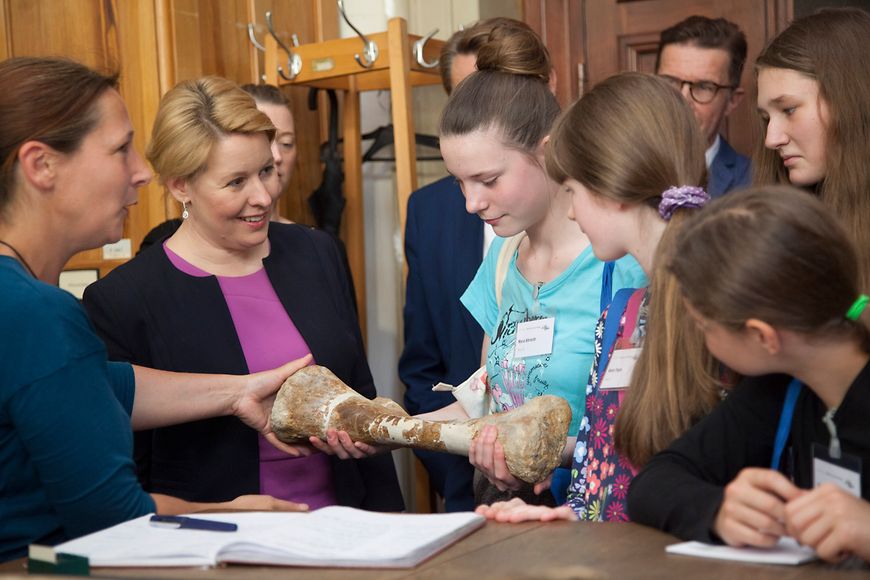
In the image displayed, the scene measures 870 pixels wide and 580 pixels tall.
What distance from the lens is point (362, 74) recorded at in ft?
12.5

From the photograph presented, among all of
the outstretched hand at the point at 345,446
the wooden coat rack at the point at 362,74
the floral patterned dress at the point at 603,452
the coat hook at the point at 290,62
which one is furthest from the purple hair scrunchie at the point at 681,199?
the coat hook at the point at 290,62

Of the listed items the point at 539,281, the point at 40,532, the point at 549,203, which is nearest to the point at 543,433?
the point at 539,281

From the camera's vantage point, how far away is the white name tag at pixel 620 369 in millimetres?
1781

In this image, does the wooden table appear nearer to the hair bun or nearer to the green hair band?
the green hair band

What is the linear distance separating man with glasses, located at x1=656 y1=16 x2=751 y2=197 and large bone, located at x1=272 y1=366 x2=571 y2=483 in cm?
161

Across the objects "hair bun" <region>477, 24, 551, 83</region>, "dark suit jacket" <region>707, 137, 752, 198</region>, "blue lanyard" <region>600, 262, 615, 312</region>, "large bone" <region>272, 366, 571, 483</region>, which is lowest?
"large bone" <region>272, 366, 571, 483</region>

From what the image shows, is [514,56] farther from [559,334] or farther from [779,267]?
[779,267]

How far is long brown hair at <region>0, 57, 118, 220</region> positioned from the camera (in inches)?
66.1

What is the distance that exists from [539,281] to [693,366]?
0.61m

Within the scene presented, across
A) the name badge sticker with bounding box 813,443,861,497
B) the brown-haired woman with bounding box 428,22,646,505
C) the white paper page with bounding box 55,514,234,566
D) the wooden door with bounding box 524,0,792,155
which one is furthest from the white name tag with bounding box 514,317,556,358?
the wooden door with bounding box 524,0,792,155

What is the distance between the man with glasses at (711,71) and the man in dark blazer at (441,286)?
26.1 inches

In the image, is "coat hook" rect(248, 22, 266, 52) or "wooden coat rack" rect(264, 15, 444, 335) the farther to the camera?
"coat hook" rect(248, 22, 266, 52)

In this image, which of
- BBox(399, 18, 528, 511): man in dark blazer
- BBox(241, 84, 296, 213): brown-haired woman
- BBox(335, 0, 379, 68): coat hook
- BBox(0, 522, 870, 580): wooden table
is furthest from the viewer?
BBox(335, 0, 379, 68): coat hook

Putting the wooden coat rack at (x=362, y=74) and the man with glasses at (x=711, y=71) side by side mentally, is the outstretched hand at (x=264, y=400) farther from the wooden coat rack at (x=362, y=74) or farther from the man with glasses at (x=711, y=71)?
the man with glasses at (x=711, y=71)
